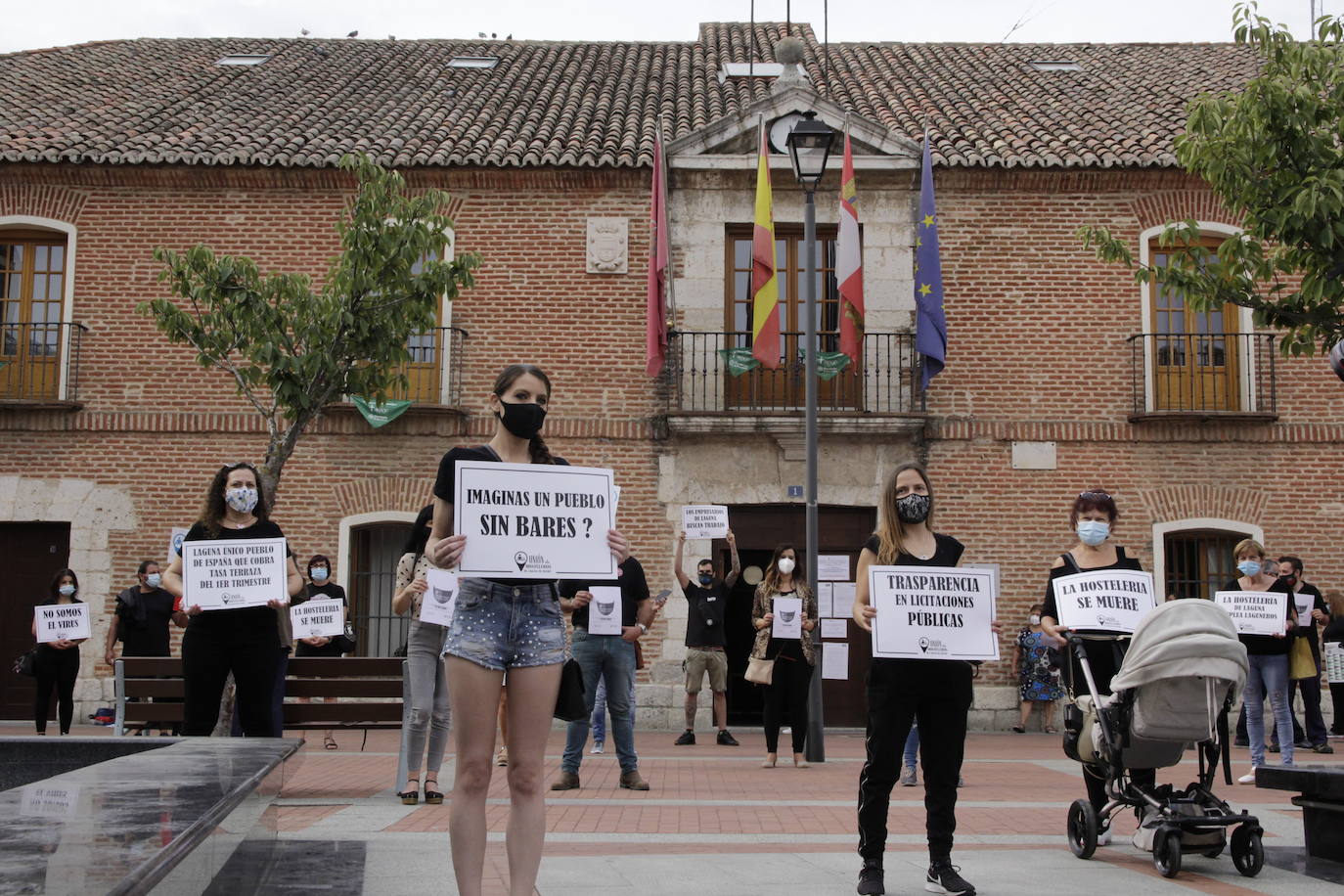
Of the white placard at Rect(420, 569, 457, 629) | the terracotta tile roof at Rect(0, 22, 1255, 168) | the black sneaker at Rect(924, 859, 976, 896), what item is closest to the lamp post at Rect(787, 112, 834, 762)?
the terracotta tile roof at Rect(0, 22, 1255, 168)

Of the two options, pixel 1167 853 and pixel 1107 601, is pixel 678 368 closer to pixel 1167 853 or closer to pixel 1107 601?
pixel 1107 601

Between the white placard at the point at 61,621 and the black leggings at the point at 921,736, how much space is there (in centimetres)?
1023

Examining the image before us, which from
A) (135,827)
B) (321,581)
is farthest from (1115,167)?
(135,827)

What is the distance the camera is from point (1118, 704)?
6.17 m

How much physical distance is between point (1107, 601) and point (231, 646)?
4.23m

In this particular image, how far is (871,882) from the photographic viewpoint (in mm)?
5203

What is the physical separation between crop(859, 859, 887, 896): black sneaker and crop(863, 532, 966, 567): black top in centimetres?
125

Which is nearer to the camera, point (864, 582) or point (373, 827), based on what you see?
point (864, 582)

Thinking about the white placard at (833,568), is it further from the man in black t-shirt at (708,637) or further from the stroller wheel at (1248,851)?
the stroller wheel at (1248,851)

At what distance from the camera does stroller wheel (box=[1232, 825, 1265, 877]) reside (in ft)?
19.4

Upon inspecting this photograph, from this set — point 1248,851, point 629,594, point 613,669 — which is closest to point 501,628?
point 1248,851

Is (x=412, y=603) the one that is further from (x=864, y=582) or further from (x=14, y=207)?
(x=14, y=207)

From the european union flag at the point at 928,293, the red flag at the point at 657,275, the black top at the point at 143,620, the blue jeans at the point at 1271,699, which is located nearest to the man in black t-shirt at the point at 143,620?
the black top at the point at 143,620

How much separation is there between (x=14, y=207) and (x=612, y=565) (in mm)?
15469
